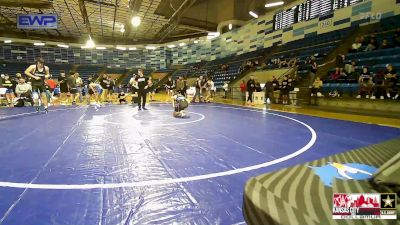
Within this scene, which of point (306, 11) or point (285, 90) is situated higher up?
point (306, 11)

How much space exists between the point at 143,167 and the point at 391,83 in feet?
35.0

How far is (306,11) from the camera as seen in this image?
18375mm

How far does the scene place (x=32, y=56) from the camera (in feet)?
113

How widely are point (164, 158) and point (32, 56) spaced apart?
3885cm

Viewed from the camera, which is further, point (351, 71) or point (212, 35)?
point (212, 35)

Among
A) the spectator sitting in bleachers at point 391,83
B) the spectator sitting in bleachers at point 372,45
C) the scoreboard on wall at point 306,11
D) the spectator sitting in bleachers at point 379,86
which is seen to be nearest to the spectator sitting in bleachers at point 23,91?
the spectator sitting in bleachers at point 379,86

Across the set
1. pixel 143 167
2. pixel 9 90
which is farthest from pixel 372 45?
pixel 9 90

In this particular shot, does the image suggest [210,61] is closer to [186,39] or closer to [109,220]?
[186,39]

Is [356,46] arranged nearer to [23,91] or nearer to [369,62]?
[369,62]

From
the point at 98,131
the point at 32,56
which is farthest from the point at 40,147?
the point at 32,56

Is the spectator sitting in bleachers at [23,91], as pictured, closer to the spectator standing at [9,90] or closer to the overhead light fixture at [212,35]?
the spectator standing at [9,90]
